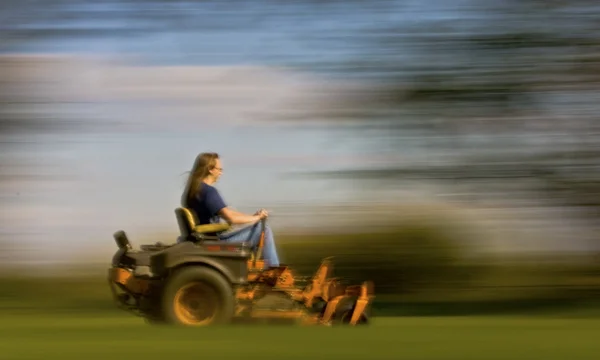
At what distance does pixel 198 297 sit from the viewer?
23.8 ft

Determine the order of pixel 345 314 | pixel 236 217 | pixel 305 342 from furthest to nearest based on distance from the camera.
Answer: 1. pixel 345 314
2. pixel 236 217
3. pixel 305 342

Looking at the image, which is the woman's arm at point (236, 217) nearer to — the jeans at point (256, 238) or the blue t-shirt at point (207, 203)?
the blue t-shirt at point (207, 203)

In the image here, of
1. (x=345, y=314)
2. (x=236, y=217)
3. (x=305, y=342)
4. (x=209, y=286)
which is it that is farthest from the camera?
(x=345, y=314)

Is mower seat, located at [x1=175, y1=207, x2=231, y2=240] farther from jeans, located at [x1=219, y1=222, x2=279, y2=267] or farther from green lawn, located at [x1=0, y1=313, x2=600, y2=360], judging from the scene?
green lawn, located at [x1=0, y1=313, x2=600, y2=360]

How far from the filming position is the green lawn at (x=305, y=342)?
203 inches

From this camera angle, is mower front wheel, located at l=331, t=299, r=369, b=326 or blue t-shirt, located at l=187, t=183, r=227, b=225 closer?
blue t-shirt, located at l=187, t=183, r=227, b=225

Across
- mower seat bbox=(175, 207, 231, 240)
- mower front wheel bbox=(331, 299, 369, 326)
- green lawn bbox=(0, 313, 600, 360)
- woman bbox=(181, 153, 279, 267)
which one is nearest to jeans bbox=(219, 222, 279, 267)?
woman bbox=(181, 153, 279, 267)

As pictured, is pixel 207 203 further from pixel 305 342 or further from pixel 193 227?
pixel 305 342

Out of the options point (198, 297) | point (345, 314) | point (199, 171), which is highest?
point (199, 171)

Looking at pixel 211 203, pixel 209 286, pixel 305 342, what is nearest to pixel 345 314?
pixel 209 286

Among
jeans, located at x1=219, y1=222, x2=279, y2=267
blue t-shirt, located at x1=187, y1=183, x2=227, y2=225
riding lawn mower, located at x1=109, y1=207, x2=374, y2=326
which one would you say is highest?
blue t-shirt, located at x1=187, y1=183, x2=227, y2=225

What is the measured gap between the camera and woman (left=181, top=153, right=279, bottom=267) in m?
7.33

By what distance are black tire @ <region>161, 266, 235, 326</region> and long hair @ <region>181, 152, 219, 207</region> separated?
1.75ft

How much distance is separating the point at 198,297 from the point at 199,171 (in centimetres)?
86
